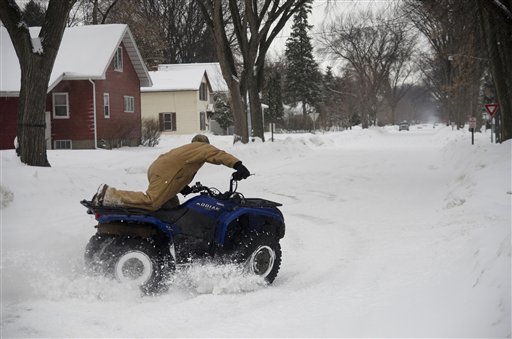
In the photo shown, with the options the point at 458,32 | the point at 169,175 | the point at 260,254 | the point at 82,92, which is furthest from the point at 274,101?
the point at 169,175

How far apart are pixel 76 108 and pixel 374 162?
17.9 m

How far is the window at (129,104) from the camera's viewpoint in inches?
1469

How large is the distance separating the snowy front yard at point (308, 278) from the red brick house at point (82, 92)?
20.0 meters

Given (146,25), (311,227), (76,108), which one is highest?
(146,25)

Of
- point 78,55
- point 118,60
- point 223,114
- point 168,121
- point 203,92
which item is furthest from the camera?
point 223,114

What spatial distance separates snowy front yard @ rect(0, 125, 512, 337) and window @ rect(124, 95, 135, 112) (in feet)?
82.6

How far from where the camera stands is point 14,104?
3092 centimetres

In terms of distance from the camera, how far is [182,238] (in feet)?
20.3

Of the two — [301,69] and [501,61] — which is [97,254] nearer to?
[501,61]

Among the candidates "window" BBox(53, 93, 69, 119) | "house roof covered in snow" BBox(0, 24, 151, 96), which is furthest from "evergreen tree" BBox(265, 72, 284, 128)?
"window" BBox(53, 93, 69, 119)

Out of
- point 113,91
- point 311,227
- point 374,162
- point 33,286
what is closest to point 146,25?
point 113,91

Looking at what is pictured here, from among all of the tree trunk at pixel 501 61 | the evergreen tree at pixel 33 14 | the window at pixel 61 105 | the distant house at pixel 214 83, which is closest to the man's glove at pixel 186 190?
the tree trunk at pixel 501 61

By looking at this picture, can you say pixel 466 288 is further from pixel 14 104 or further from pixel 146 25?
pixel 146 25

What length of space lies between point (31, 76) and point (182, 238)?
29.5 feet
